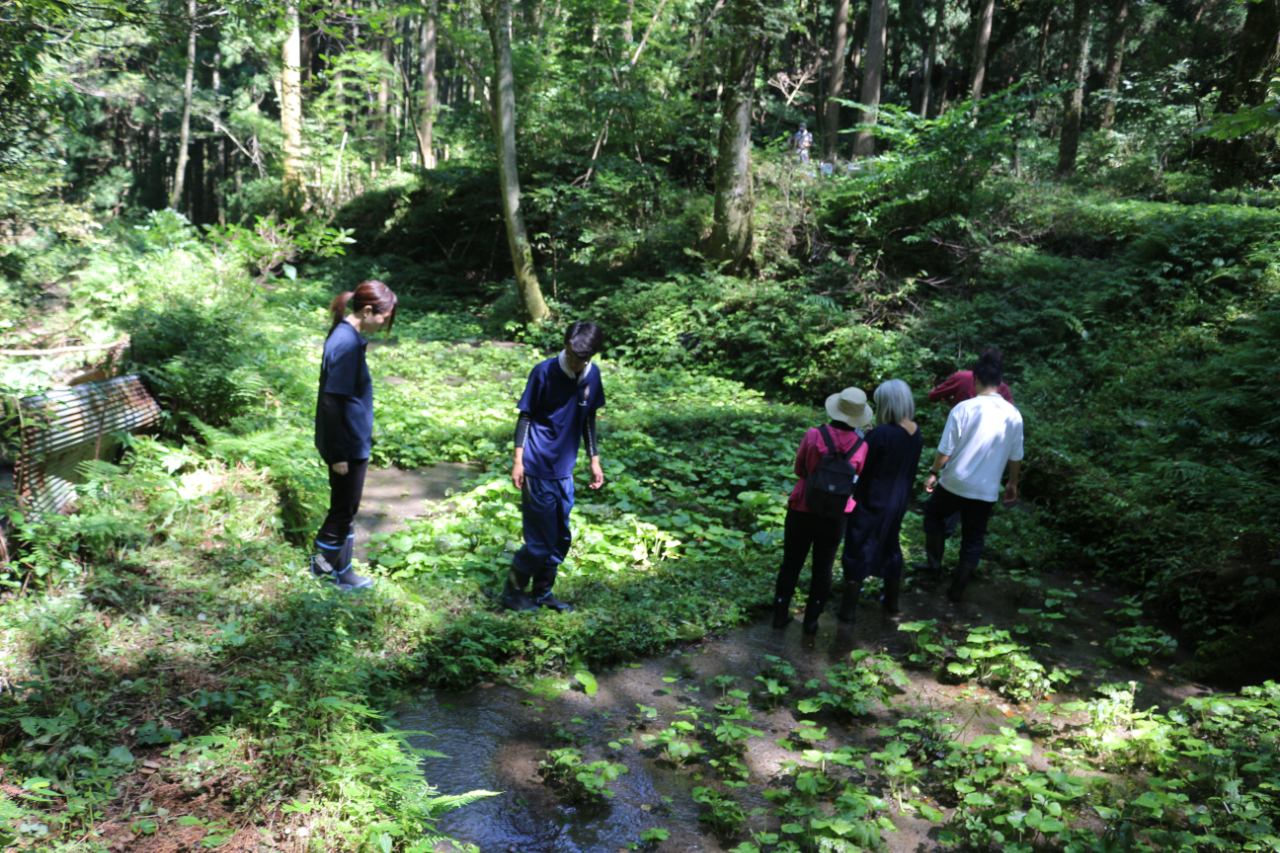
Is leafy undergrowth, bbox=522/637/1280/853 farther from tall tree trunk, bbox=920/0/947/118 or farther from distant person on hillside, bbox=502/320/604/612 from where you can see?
tall tree trunk, bbox=920/0/947/118

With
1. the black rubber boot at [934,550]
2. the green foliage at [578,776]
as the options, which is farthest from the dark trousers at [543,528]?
the black rubber boot at [934,550]

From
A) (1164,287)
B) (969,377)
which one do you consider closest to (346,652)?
(969,377)

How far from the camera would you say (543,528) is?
4.86 m

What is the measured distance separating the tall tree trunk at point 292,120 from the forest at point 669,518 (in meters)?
4.75

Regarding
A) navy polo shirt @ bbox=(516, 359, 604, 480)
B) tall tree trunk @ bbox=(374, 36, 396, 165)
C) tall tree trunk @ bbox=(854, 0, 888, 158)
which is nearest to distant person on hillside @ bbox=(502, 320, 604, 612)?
navy polo shirt @ bbox=(516, 359, 604, 480)

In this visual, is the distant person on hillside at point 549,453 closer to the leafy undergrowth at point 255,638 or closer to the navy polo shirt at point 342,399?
the leafy undergrowth at point 255,638

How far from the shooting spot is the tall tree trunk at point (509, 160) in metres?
14.0

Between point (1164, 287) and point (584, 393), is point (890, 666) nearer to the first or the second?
point (584, 393)

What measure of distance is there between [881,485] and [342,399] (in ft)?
12.3

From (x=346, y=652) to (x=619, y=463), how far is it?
4.44m

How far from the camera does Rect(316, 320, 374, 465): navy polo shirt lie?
455cm

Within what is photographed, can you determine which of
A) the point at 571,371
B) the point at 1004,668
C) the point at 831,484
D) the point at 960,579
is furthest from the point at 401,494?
the point at 1004,668

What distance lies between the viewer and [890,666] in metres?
4.45

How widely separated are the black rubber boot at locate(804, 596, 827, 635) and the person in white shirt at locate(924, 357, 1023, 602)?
1.40 metres
